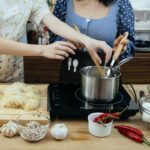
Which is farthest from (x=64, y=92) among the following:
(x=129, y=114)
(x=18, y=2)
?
(x=18, y=2)

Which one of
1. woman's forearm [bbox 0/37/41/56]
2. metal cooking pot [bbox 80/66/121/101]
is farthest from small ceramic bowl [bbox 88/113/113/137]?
woman's forearm [bbox 0/37/41/56]

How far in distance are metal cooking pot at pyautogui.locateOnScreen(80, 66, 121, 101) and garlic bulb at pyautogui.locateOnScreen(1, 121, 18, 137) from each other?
0.30 m

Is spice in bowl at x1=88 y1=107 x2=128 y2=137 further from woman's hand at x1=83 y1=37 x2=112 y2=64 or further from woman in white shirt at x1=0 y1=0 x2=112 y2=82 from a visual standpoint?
woman in white shirt at x1=0 y1=0 x2=112 y2=82

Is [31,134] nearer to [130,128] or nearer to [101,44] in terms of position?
[130,128]

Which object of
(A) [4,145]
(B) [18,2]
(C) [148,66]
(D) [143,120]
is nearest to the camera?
(A) [4,145]

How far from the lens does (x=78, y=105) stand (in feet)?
3.89

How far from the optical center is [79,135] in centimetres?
110

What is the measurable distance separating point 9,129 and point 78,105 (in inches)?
10.7

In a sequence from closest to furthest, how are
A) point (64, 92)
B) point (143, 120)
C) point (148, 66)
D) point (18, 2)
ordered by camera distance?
point (143, 120), point (64, 92), point (18, 2), point (148, 66)

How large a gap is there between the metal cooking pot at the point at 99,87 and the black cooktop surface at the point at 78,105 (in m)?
0.02

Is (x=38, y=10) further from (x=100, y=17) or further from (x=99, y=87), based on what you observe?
(x=99, y=87)

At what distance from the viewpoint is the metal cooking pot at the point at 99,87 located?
117cm

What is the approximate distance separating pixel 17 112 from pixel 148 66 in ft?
5.58

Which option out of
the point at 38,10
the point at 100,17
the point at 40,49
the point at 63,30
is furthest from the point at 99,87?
the point at 100,17
